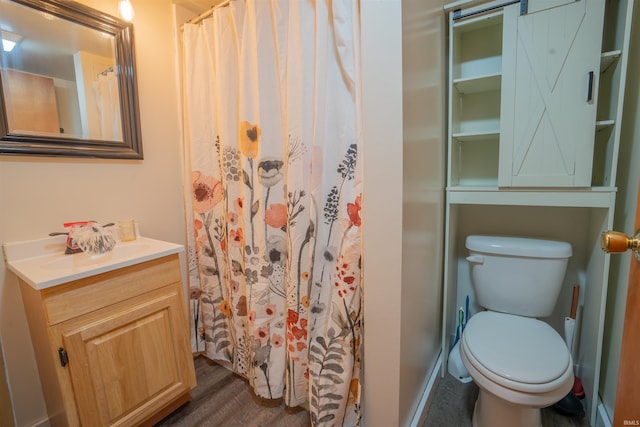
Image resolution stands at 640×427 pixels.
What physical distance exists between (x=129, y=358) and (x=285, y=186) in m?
1.01

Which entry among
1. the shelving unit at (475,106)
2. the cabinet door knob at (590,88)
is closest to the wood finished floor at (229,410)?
the shelving unit at (475,106)

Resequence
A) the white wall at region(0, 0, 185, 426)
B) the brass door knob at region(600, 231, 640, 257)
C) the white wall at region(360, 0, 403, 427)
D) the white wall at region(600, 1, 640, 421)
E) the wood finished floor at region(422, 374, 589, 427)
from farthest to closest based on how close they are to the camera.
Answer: the wood finished floor at region(422, 374, 589, 427), the white wall at region(0, 0, 185, 426), the white wall at region(600, 1, 640, 421), the white wall at region(360, 0, 403, 427), the brass door knob at region(600, 231, 640, 257)

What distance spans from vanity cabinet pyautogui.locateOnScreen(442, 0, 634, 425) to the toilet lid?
0.70 ft

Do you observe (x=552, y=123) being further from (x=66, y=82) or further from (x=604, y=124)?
(x=66, y=82)

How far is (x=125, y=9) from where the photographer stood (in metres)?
1.40

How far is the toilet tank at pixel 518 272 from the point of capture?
135cm

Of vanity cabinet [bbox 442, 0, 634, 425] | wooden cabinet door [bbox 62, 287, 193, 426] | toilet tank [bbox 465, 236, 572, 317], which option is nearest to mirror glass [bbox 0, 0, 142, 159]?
wooden cabinet door [bbox 62, 287, 193, 426]

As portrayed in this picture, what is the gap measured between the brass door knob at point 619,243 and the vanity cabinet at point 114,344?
1.51 m

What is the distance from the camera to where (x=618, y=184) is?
1.20m

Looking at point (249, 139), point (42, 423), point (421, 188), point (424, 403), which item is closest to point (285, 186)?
point (249, 139)

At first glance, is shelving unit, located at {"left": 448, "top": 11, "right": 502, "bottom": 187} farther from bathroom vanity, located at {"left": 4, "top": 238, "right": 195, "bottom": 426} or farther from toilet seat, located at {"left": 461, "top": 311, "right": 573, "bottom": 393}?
bathroom vanity, located at {"left": 4, "top": 238, "right": 195, "bottom": 426}

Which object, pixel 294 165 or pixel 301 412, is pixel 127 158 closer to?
pixel 294 165

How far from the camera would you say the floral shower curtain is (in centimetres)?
110

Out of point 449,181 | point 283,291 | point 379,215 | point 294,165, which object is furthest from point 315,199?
point 449,181
